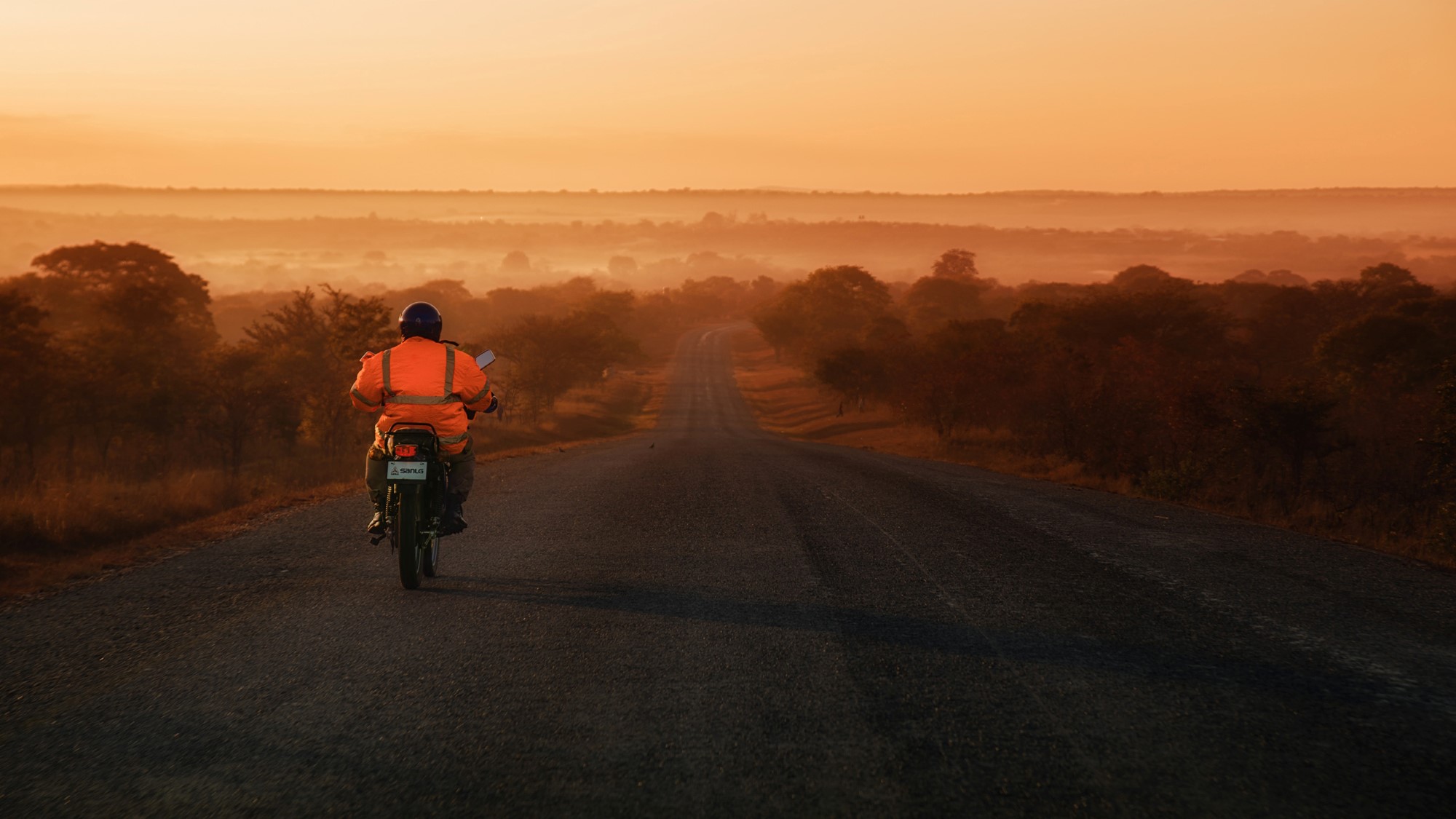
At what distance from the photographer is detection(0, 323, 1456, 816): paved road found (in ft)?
11.6

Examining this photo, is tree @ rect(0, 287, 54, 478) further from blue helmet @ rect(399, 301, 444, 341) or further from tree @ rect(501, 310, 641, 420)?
blue helmet @ rect(399, 301, 444, 341)

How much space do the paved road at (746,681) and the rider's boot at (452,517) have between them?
0.42m

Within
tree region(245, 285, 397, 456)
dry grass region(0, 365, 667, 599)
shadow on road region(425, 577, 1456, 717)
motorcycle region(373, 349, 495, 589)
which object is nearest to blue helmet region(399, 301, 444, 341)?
motorcycle region(373, 349, 495, 589)

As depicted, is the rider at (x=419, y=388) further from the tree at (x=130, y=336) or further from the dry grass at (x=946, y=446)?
the tree at (x=130, y=336)

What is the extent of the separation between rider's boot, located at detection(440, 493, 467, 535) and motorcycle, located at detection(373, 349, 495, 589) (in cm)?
13

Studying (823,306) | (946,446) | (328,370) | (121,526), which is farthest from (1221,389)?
(823,306)

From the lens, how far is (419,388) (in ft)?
21.9

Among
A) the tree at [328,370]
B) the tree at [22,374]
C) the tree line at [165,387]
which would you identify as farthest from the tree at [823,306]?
the tree at [22,374]

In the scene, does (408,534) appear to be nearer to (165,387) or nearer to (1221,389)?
(1221,389)

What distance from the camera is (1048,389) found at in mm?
28188

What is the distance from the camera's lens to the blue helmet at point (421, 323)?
6.82 metres

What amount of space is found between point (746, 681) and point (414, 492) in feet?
10.5

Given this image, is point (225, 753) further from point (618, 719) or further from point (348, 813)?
point (618, 719)

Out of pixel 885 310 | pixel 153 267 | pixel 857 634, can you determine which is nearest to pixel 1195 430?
pixel 857 634
